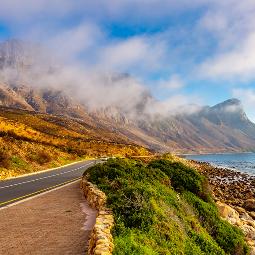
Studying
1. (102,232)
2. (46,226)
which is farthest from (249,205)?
(102,232)

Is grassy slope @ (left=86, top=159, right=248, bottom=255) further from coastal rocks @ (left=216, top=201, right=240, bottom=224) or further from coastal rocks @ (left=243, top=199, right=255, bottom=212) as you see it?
coastal rocks @ (left=243, top=199, right=255, bottom=212)

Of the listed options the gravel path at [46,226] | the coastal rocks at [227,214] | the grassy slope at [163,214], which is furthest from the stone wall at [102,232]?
the coastal rocks at [227,214]

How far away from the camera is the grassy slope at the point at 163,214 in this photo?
1139 centimetres

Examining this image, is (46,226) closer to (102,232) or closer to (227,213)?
(102,232)

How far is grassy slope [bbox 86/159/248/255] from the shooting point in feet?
37.4

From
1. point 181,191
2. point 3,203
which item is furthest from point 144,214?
point 181,191

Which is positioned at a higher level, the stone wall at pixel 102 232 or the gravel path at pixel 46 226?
the stone wall at pixel 102 232

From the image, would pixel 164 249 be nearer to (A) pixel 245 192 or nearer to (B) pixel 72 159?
(A) pixel 245 192

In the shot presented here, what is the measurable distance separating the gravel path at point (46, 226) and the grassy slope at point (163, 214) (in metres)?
1.11

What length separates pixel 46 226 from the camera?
1273cm

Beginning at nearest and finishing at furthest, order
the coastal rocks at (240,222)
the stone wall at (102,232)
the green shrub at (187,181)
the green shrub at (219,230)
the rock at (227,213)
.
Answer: the stone wall at (102,232)
the green shrub at (219,230)
the coastal rocks at (240,222)
the green shrub at (187,181)
the rock at (227,213)

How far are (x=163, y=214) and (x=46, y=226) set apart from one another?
423 cm

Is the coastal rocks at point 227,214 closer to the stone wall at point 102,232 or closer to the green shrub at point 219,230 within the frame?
the green shrub at point 219,230

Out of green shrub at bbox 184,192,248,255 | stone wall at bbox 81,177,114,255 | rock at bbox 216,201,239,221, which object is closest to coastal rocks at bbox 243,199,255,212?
rock at bbox 216,201,239,221
